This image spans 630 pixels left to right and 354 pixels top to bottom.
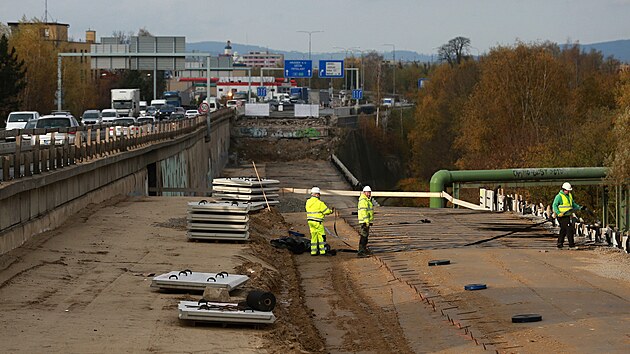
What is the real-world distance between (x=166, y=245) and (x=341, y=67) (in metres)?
104

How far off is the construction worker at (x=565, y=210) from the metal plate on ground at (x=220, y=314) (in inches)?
589

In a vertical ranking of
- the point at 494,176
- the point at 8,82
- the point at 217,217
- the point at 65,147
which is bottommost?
the point at 494,176

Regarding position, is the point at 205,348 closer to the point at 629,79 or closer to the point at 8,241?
the point at 8,241

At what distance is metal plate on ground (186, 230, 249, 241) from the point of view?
93.0 ft

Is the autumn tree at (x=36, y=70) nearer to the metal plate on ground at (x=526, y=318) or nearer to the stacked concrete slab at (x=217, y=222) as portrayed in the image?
the stacked concrete slab at (x=217, y=222)

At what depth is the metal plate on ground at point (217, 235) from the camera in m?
28.3

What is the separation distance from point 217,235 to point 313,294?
538 centimetres

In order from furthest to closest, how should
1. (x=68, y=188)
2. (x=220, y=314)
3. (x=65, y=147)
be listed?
(x=65, y=147) < (x=68, y=188) < (x=220, y=314)

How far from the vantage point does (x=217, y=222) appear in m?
28.6

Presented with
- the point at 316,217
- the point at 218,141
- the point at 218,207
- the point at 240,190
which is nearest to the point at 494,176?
the point at 240,190

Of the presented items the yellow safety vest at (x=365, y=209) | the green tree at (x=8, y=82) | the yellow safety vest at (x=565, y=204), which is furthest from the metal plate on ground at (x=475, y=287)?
the green tree at (x=8, y=82)

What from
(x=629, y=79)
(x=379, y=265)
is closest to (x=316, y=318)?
(x=379, y=265)

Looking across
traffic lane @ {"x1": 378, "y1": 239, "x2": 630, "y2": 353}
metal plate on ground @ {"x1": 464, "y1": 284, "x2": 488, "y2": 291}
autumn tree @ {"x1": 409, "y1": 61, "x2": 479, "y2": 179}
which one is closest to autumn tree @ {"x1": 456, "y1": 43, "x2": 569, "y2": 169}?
autumn tree @ {"x1": 409, "y1": 61, "x2": 479, "y2": 179}

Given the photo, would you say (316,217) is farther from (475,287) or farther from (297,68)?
(297,68)
